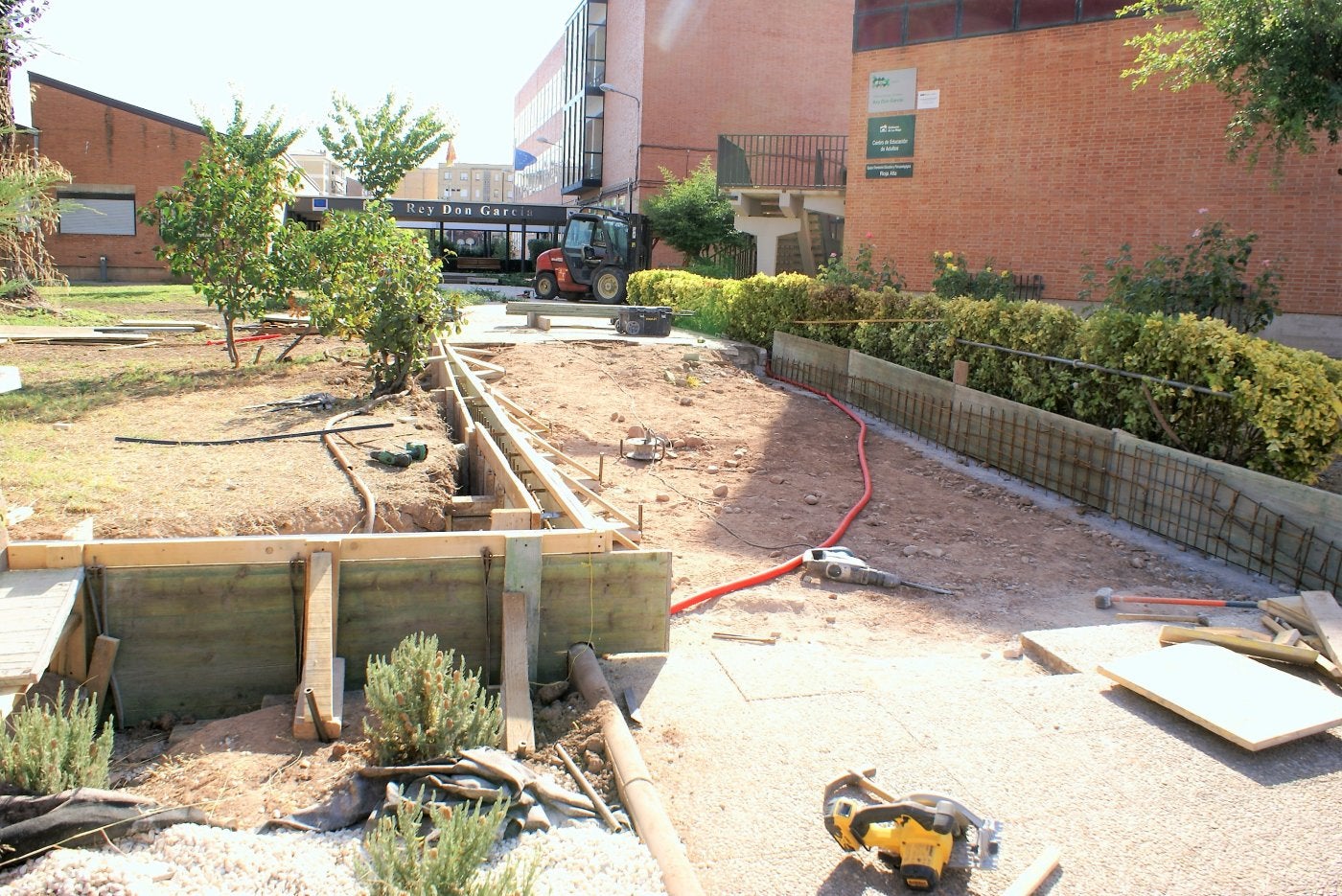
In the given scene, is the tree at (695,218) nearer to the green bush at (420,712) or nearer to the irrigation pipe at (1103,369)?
the irrigation pipe at (1103,369)

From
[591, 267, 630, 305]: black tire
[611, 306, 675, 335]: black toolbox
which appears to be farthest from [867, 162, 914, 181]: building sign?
[591, 267, 630, 305]: black tire

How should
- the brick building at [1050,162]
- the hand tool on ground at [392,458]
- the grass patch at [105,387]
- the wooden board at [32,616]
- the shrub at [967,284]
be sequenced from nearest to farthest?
the wooden board at [32,616]
the hand tool on ground at [392,458]
the grass patch at [105,387]
the brick building at [1050,162]
the shrub at [967,284]

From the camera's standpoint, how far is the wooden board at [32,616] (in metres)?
4.02

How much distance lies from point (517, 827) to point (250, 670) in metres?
2.15

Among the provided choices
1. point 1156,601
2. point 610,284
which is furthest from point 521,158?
point 1156,601

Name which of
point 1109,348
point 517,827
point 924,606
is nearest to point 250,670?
point 517,827

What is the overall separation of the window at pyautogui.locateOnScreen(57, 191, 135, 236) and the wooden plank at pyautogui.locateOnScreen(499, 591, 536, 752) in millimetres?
34625

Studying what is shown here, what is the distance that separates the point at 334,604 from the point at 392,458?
129 inches

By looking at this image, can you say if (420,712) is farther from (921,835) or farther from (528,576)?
(921,835)

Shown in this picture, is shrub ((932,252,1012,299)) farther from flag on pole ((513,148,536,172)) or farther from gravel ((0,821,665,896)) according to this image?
flag on pole ((513,148,536,172))

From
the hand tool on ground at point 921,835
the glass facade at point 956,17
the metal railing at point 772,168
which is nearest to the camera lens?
the hand tool on ground at point 921,835

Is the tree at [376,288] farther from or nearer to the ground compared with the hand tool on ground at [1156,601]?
farther from the ground

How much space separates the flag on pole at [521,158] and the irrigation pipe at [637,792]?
65.1 metres

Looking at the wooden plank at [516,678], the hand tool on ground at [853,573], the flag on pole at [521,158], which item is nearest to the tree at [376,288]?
the hand tool on ground at [853,573]
